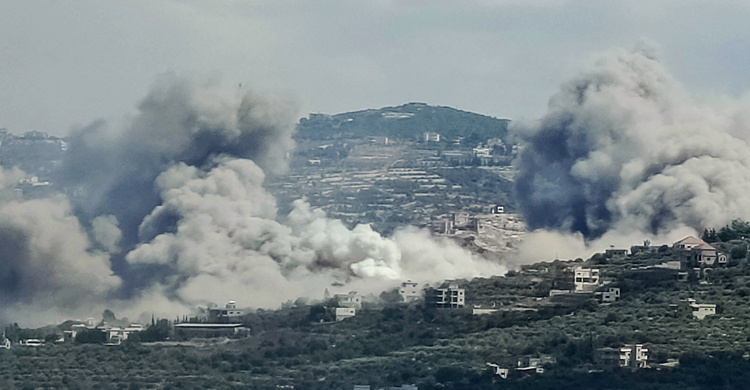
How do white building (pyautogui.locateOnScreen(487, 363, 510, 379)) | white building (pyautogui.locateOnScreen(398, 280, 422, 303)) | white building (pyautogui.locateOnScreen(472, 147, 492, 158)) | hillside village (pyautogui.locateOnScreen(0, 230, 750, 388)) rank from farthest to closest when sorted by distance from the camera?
white building (pyautogui.locateOnScreen(472, 147, 492, 158)) → white building (pyautogui.locateOnScreen(398, 280, 422, 303)) → hillside village (pyautogui.locateOnScreen(0, 230, 750, 388)) → white building (pyautogui.locateOnScreen(487, 363, 510, 379))

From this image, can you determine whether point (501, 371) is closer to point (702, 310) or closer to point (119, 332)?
point (702, 310)

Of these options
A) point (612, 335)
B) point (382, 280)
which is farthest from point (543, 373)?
point (382, 280)

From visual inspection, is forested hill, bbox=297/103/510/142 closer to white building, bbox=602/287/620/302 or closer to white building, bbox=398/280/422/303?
white building, bbox=398/280/422/303

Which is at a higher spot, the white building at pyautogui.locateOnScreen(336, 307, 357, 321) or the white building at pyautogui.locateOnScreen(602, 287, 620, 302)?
the white building at pyautogui.locateOnScreen(602, 287, 620, 302)

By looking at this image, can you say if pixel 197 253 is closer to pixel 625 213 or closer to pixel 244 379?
pixel 244 379

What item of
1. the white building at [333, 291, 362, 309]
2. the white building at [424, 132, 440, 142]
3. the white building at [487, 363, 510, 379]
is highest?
the white building at [424, 132, 440, 142]

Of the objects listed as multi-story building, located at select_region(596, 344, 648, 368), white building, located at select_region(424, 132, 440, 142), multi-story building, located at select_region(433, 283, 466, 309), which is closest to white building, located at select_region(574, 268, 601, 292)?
multi-story building, located at select_region(433, 283, 466, 309)
